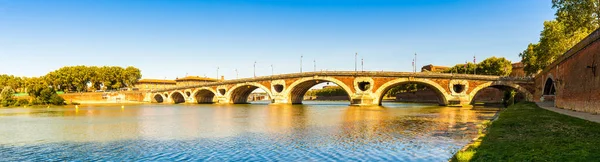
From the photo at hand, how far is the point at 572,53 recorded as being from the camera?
1414 inches

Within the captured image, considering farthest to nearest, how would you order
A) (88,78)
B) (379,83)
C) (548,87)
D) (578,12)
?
(88,78) < (379,83) < (548,87) < (578,12)

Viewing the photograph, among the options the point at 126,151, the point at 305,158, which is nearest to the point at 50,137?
the point at 126,151

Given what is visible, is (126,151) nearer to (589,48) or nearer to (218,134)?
(218,134)

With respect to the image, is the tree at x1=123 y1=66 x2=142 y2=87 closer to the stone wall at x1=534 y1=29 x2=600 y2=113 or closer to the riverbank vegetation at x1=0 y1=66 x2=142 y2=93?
the riverbank vegetation at x1=0 y1=66 x2=142 y2=93

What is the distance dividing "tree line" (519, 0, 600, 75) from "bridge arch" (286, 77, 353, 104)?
102 ft

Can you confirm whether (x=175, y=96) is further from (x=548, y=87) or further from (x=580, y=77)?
(x=580, y=77)

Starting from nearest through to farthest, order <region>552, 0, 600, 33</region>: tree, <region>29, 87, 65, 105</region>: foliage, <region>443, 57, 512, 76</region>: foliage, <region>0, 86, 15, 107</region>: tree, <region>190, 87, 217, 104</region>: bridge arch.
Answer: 1. <region>552, 0, 600, 33</region>: tree
2. <region>0, 86, 15, 107</region>: tree
3. <region>29, 87, 65, 105</region>: foliage
4. <region>443, 57, 512, 76</region>: foliage
5. <region>190, 87, 217, 104</region>: bridge arch

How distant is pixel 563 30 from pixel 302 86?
44.3 meters

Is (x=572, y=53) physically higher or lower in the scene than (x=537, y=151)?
higher

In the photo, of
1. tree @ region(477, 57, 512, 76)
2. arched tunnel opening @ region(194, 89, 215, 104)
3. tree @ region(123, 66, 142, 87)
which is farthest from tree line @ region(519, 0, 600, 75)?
tree @ region(123, 66, 142, 87)

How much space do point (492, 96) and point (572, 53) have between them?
60.4 meters

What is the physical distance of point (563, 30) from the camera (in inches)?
2227

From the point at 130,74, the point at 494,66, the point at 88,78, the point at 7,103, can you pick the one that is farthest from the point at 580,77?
the point at 88,78

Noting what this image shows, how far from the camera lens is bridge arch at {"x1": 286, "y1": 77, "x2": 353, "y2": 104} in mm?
68750
